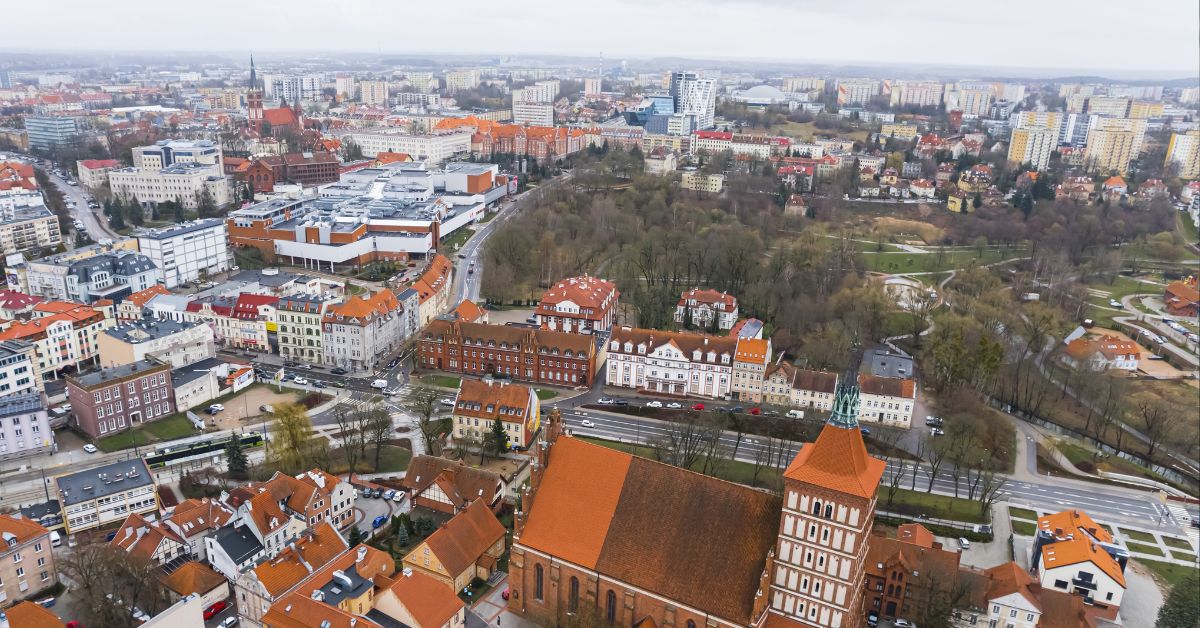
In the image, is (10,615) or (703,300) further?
(703,300)

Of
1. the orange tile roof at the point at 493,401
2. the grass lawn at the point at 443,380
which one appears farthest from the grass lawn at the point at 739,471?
the grass lawn at the point at 443,380

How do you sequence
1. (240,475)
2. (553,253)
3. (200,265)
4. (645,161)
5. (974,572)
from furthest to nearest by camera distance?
(645,161)
(553,253)
(200,265)
(240,475)
(974,572)

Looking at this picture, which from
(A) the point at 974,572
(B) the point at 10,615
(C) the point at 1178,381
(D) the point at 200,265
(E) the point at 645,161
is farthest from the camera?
(E) the point at 645,161

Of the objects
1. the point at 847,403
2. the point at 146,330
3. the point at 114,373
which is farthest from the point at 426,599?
the point at 146,330

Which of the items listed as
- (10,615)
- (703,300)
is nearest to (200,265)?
(703,300)

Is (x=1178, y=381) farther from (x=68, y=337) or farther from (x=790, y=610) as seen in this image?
(x=68, y=337)

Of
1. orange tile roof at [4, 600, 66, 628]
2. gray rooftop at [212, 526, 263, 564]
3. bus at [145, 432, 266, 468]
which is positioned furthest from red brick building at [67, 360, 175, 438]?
orange tile roof at [4, 600, 66, 628]

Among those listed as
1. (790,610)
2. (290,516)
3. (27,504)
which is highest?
(790,610)

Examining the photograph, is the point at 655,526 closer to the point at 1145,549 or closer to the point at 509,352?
the point at 1145,549

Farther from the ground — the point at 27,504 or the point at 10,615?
the point at 10,615
